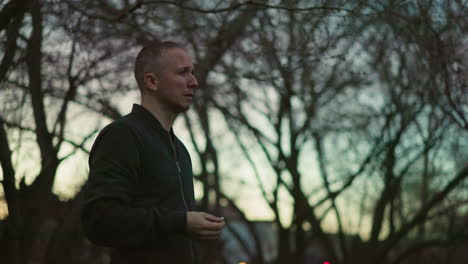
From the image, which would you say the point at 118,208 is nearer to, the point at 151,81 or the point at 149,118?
the point at 149,118

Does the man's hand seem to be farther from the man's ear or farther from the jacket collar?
the man's ear

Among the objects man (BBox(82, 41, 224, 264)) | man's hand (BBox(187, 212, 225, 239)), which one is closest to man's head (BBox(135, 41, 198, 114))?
man (BBox(82, 41, 224, 264))

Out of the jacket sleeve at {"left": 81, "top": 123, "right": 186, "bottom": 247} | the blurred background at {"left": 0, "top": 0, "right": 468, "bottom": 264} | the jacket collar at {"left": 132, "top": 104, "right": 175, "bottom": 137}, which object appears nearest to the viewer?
the jacket sleeve at {"left": 81, "top": 123, "right": 186, "bottom": 247}

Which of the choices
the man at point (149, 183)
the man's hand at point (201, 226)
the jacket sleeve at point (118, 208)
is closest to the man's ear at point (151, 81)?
the man at point (149, 183)

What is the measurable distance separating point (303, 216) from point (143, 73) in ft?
40.6

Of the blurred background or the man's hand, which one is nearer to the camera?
the man's hand

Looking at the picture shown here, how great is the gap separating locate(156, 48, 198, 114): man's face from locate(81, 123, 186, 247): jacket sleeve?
1.32 feet

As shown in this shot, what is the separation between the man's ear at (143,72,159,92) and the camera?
3.36 metres

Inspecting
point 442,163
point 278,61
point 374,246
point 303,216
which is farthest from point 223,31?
point 442,163

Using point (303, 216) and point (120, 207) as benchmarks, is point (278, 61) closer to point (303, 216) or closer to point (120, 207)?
point (303, 216)

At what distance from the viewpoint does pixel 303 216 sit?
15.4m

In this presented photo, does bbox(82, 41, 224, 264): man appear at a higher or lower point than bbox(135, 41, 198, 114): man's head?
lower

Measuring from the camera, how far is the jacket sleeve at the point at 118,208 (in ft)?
9.53

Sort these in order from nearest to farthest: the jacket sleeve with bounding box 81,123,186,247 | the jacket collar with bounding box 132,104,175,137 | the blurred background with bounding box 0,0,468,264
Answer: the jacket sleeve with bounding box 81,123,186,247 → the jacket collar with bounding box 132,104,175,137 → the blurred background with bounding box 0,0,468,264
